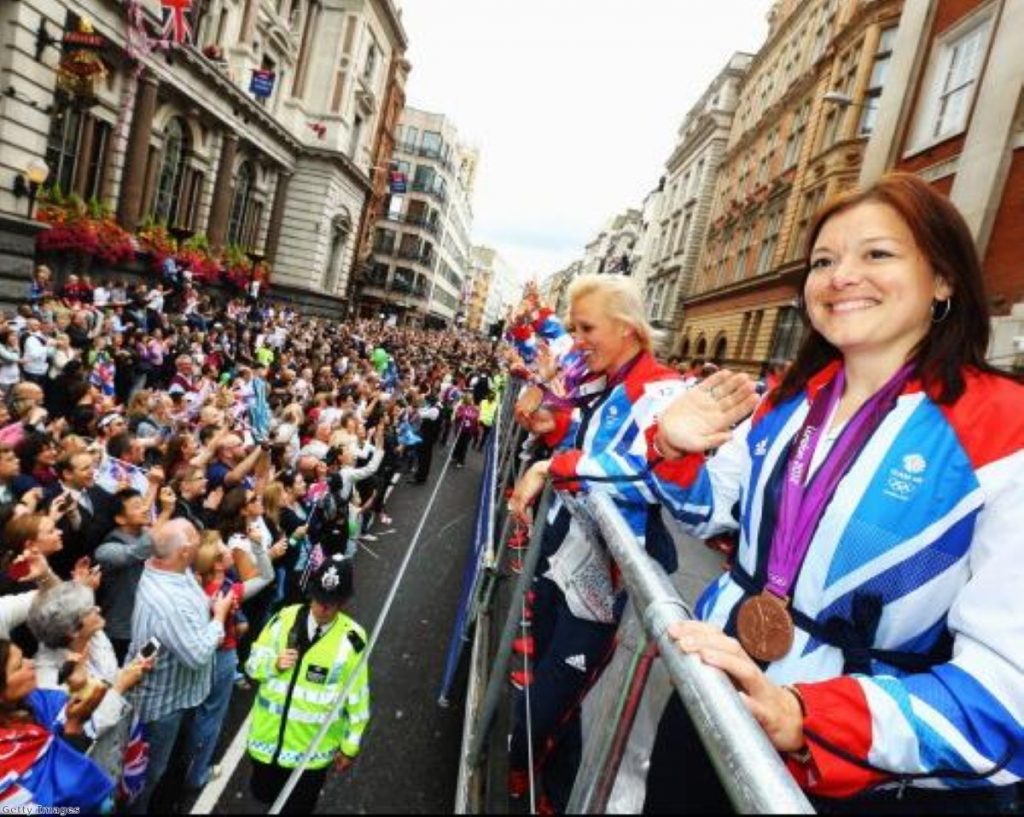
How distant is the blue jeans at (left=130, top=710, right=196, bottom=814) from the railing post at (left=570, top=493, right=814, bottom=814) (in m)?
4.23

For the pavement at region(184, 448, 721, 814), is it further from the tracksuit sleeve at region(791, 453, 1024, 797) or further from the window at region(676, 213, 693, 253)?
the window at region(676, 213, 693, 253)

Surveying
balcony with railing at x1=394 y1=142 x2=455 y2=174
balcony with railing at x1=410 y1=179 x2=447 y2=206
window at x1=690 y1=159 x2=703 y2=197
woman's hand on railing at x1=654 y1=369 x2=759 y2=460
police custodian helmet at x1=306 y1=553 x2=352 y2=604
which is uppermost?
balcony with railing at x1=394 y1=142 x2=455 y2=174

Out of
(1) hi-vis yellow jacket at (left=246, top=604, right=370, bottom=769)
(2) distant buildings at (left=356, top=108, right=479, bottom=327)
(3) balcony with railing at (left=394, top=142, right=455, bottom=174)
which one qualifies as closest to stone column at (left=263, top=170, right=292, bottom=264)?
(1) hi-vis yellow jacket at (left=246, top=604, right=370, bottom=769)

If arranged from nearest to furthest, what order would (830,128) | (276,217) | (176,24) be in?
1. (176,24)
2. (830,128)
3. (276,217)

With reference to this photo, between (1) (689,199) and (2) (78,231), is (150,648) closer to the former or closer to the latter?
(2) (78,231)

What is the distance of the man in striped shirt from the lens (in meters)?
4.27

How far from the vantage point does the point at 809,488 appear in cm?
153

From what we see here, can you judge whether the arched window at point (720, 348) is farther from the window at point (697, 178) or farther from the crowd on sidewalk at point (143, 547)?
the crowd on sidewalk at point (143, 547)

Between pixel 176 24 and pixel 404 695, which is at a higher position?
pixel 176 24

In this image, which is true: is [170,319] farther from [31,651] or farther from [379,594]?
Answer: [31,651]

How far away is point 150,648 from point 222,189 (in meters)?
28.2

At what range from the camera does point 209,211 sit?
28406mm

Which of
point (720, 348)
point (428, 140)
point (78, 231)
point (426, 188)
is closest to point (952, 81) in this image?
point (720, 348)

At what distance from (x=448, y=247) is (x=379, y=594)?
321 ft
